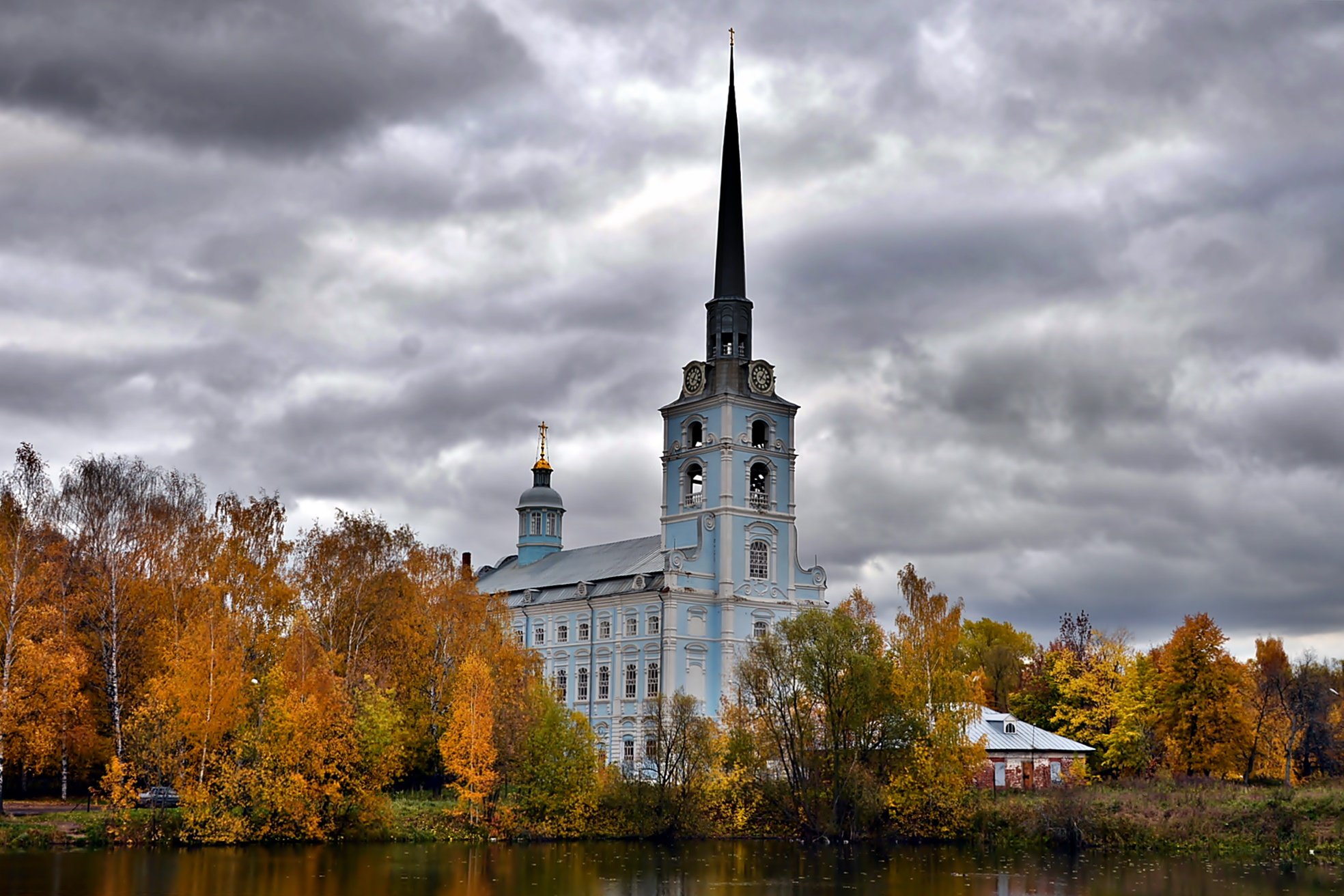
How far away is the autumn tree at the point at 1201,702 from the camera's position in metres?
64.1

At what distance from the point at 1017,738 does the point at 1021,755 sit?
Answer: 925mm

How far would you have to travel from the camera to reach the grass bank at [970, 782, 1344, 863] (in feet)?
157

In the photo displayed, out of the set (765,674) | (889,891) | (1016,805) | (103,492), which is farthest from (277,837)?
(1016,805)

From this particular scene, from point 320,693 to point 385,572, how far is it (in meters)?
14.8

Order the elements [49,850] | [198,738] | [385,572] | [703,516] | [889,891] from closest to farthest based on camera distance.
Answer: [889,891] < [49,850] < [198,738] < [385,572] < [703,516]

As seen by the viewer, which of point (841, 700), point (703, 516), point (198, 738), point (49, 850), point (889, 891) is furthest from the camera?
point (703, 516)

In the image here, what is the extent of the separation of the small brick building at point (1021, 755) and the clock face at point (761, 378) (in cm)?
2384

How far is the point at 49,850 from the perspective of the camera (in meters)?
42.4

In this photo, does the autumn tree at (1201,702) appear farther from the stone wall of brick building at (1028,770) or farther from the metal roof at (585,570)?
the metal roof at (585,570)

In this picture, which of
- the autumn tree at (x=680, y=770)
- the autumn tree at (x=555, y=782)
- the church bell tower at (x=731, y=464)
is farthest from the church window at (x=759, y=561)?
the autumn tree at (x=555, y=782)

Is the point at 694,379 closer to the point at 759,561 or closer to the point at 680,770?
the point at 759,561

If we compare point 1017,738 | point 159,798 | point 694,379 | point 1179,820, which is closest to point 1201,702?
point 1017,738

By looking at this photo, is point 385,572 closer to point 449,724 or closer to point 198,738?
point 449,724

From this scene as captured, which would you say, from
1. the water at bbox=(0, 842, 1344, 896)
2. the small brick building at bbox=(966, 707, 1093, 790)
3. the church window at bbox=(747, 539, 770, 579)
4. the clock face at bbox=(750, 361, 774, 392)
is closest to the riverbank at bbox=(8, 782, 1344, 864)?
the water at bbox=(0, 842, 1344, 896)
